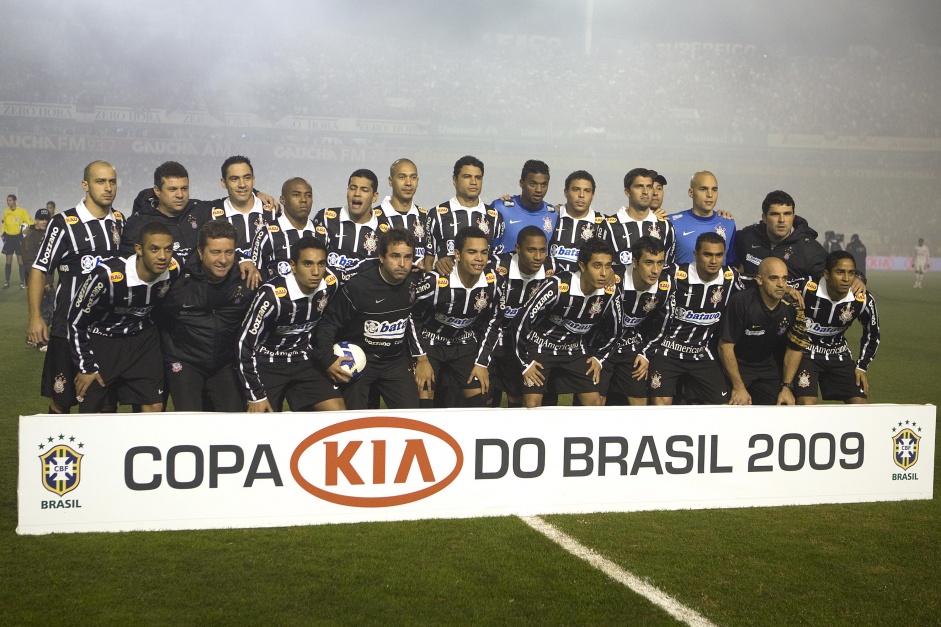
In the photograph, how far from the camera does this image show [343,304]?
590 centimetres

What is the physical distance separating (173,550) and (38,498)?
79 cm

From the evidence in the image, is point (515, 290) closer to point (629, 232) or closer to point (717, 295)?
point (629, 232)

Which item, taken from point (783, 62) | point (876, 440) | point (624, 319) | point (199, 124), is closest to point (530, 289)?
point (624, 319)

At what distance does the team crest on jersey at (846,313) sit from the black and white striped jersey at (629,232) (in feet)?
4.59

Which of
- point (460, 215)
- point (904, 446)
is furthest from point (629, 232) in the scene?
point (904, 446)

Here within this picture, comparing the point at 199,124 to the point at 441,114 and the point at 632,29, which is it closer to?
the point at 441,114

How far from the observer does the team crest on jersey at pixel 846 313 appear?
637 cm

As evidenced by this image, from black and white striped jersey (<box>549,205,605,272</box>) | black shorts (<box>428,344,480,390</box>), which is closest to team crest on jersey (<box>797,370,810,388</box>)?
black and white striped jersey (<box>549,205,605,272</box>)

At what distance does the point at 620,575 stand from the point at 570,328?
250cm

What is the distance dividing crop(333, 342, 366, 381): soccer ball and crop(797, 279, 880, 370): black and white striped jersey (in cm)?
328

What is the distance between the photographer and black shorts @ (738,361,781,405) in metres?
6.66

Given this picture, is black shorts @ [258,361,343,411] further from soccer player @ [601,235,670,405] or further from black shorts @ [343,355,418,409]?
soccer player @ [601,235,670,405]

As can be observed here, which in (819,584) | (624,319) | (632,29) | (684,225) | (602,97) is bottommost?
(819,584)

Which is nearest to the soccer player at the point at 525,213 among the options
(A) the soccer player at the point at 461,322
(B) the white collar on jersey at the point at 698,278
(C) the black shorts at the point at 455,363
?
(A) the soccer player at the point at 461,322
